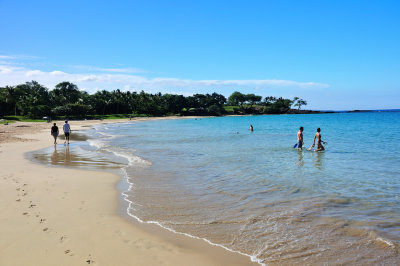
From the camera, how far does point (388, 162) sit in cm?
1522

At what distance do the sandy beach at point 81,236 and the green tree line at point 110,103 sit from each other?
68.3m

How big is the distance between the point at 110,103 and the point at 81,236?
94.2 m

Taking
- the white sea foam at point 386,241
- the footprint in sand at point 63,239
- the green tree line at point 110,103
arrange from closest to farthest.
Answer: the footprint in sand at point 63,239
the white sea foam at point 386,241
the green tree line at point 110,103

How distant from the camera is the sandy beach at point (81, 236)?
185 inches

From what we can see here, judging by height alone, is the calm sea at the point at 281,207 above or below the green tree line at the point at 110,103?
below

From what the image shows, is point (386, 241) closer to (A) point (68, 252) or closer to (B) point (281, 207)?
(B) point (281, 207)

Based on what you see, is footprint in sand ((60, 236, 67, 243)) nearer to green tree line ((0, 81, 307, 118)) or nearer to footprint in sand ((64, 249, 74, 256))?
footprint in sand ((64, 249, 74, 256))

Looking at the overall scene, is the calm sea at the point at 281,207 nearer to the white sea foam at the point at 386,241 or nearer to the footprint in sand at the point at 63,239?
the white sea foam at the point at 386,241

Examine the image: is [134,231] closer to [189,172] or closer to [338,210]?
[338,210]

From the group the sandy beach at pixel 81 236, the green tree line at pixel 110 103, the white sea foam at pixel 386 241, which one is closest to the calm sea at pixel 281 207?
the white sea foam at pixel 386 241

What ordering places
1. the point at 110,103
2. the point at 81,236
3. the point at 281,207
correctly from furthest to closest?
the point at 110,103 → the point at 281,207 → the point at 81,236

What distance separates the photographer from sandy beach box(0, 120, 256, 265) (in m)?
4.69

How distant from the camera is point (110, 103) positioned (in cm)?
9494

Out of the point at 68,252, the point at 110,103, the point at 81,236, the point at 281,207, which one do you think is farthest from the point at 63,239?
the point at 110,103
